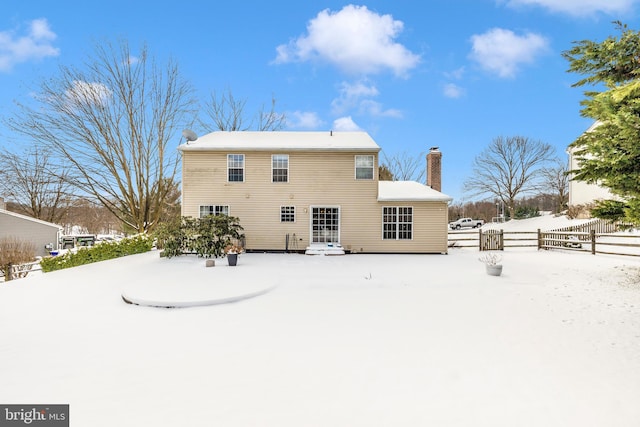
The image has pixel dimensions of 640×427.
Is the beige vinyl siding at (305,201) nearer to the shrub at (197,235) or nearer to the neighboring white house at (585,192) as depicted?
the shrub at (197,235)

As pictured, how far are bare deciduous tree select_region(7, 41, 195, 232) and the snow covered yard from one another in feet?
38.2

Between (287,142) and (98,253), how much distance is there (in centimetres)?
1028

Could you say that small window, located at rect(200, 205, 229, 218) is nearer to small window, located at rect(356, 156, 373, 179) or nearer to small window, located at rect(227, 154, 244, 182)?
small window, located at rect(227, 154, 244, 182)

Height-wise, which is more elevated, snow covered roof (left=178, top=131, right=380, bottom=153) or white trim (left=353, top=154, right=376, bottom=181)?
snow covered roof (left=178, top=131, right=380, bottom=153)

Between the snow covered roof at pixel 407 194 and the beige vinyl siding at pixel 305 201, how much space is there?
0.33 meters

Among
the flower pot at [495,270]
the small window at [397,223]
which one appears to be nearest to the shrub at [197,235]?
the small window at [397,223]

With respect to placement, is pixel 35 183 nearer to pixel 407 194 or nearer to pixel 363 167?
pixel 363 167

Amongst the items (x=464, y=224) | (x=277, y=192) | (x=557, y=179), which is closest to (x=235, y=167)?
(x=277, y=192)

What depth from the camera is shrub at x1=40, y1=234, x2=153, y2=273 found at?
1102cm

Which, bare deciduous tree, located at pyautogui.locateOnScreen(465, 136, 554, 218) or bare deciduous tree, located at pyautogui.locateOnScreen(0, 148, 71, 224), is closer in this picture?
bare deciduous tree, located at pyautogui.locateOnScreen(0, 148, 71, 224)

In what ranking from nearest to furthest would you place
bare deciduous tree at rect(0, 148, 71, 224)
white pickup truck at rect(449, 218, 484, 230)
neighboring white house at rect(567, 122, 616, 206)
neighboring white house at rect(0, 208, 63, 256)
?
bare deciduous tree at rect(0, 148, 71, 224) < neighboring white house at rect(0, 208, 63, 256) < neighboring white house at rect(567, 122, 616, 206) < white pickup truck at rect(449, 218, 484, 230)

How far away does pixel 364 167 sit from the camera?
15.1m

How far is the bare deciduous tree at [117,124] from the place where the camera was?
53.8 ft

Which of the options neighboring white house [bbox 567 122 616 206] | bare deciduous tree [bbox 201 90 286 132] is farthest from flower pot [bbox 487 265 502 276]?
neighboring white house [bbox 567 122 616 206]
